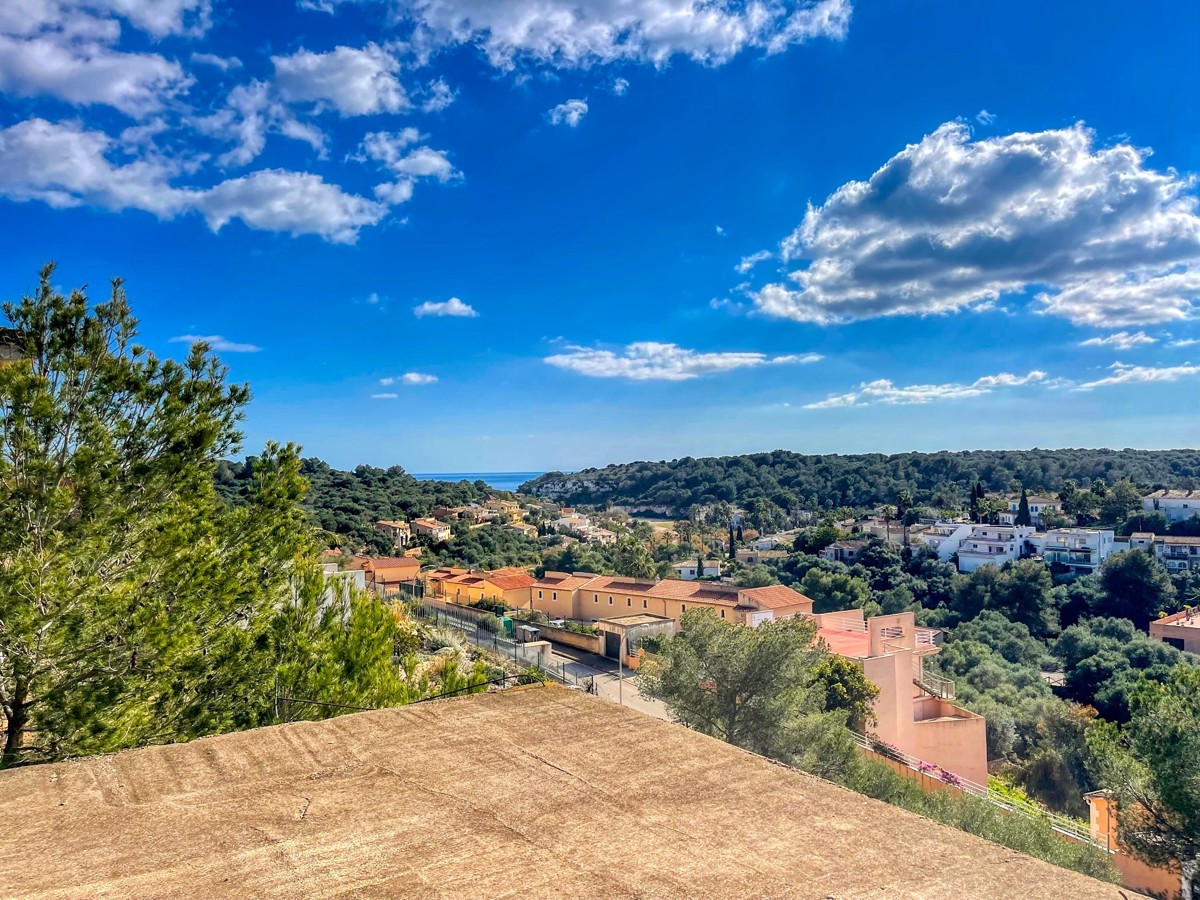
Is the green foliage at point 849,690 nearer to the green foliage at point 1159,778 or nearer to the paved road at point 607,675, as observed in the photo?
the paved road at point 607,675

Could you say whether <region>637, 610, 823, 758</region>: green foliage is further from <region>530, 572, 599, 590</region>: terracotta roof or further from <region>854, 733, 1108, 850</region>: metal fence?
<region>530, 572, 599, 590</region>: terracotta roof

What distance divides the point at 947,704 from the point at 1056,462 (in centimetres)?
10822

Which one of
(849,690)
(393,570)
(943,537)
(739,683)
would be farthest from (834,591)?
(739,683)

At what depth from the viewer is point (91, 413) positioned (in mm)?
6988

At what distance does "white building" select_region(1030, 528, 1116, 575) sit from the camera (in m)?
58.4

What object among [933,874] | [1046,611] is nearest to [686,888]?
[933,874]

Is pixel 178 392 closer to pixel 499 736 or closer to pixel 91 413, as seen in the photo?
pixel 91 413

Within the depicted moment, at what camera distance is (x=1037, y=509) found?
3093 inches

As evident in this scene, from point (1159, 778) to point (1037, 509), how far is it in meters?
77.7

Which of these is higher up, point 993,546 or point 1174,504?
point 1174,504

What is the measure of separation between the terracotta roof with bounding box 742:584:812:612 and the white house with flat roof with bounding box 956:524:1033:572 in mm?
35525

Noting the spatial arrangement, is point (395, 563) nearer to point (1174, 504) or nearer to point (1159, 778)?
point (1159, 778)

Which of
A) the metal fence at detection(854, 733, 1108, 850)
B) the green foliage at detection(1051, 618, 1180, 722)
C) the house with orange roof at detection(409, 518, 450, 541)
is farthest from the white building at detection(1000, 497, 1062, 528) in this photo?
the metal fence at detection(854, 733, 1108, 850)

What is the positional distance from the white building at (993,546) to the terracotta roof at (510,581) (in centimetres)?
4262
